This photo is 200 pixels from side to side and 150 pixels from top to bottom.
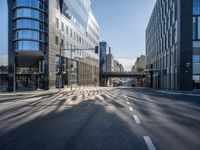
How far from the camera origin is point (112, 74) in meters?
113

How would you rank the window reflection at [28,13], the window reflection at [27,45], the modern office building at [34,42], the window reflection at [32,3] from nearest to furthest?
the window reflection at [32,3] → the window reflection at [28,13] → the modern office building at [34,42] → the window reflection at [27,45]

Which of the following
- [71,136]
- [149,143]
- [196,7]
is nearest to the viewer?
[149,143]

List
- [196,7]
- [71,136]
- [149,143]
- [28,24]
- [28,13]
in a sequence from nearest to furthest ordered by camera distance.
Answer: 1. [149,143]
2. [71,136]
3. [28,13]
4. [28,24]
5. [196,7]

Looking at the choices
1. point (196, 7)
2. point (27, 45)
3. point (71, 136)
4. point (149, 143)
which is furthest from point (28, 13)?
point (149, 143)

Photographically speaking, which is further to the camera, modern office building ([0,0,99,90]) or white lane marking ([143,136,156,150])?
modern office building ([0,0,99,90])

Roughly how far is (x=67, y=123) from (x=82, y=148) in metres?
3.76

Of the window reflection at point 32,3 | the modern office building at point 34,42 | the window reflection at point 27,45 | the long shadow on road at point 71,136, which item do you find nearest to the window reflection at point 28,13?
the modern office building at point 34,42

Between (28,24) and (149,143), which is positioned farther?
(28,24)

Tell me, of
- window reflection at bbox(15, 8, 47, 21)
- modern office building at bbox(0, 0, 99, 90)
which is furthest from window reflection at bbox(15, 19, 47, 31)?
window reflection at bbox(15, 8, 47, 21)

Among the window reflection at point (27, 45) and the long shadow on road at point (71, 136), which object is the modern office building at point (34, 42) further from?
the long shadow on road at point (71, 136)

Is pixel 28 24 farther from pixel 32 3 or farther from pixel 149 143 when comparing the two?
pixel 149 143

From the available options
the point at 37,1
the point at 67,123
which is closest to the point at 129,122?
the point at 67,123

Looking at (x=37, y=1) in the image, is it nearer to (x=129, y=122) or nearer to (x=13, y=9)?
(x=13, y=9)

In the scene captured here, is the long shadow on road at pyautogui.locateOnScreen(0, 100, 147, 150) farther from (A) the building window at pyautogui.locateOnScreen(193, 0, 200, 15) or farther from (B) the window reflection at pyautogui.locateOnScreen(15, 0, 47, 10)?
(A) the building window at pyautogui.locateOnScreen(193, 0, 200, 15)
